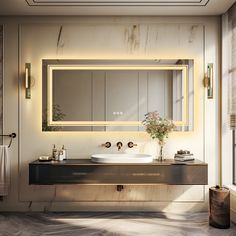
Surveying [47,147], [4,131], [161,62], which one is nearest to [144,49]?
[161,62]

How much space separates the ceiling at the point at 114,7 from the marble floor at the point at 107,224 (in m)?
2.39

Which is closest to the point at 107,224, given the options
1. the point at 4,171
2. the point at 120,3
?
the point at 4,171

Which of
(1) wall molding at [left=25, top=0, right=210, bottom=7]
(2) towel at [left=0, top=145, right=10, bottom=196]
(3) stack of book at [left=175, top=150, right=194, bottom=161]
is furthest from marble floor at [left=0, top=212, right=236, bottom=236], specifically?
(1) wall molding at [left=25, top=0, right=210, bottom=7]

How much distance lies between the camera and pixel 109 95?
385cm

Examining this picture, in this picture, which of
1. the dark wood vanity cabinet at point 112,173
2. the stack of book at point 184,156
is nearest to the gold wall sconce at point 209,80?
the stack of book at point 184,156

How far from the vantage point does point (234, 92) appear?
3.62 m

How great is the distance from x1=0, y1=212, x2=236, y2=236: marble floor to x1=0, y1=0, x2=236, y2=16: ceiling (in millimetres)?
2389

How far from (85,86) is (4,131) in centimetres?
113

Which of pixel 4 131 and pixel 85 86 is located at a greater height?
pixel 85 86

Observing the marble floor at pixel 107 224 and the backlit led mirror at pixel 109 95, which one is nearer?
the marble floor at pixel 107 224

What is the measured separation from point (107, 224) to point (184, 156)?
3.68ft

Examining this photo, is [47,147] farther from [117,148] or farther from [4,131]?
[117,148]

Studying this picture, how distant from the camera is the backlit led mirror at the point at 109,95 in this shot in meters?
3.85

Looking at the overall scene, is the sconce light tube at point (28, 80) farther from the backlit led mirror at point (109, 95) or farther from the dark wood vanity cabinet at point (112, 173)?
the dark wood vanity cabinet at point (112, 173)
